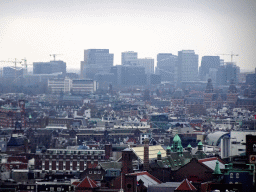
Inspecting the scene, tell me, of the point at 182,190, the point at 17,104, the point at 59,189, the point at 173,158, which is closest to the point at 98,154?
the point at 173,158

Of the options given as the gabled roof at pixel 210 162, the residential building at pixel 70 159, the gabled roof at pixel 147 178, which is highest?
the gabled roof at pixel 210 162

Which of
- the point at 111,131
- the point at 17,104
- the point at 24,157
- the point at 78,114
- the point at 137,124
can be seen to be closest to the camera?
the point at 24,157

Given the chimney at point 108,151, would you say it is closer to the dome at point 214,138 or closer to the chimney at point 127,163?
the dome at point 214,138

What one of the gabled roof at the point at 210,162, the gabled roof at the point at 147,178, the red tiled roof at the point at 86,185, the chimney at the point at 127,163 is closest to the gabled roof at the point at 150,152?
the gabled roof at the point at 210,162

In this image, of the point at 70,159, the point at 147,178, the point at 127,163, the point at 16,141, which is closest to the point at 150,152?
the point at 70,159

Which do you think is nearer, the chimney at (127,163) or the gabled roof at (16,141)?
the chimney at (127,163)

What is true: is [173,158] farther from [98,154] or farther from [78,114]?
[78,114]

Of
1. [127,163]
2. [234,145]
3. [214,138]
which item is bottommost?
[214,138]

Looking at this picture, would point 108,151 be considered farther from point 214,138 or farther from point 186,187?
point 186,187

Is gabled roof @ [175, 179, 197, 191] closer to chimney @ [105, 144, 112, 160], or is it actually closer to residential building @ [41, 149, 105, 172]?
chimney @ [105, 144, 112, 160]

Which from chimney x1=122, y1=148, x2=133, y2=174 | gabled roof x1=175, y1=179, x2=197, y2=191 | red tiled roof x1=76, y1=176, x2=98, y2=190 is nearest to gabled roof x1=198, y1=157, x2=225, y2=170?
chimney x1=122, y1=148, x2=133, y2=174

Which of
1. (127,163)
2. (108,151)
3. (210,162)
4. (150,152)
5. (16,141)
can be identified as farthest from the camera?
(16,141)
